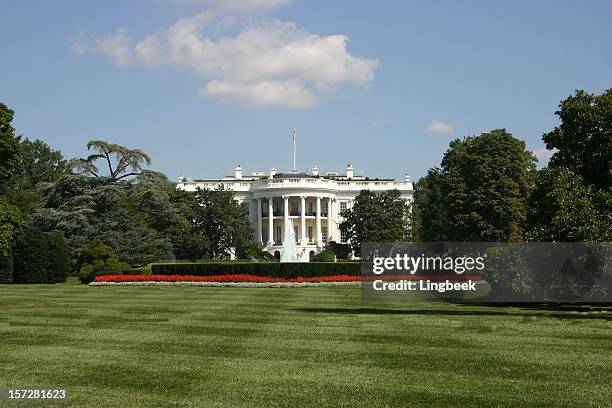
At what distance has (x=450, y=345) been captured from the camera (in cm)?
1588

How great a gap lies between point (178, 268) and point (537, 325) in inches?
1189

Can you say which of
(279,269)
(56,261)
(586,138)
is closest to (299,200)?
(56,261)

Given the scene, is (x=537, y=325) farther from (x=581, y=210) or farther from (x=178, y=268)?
(x=178, y=268)

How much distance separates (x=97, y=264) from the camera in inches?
1919

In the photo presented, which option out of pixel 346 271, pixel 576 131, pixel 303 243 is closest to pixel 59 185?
pixel 346 271

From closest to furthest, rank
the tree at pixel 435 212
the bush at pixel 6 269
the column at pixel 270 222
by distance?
1. the bush at pixel 6 269
2. the tree at pixel 435 212
3. the column at pixel 270 222

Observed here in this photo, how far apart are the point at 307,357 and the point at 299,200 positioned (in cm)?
9986

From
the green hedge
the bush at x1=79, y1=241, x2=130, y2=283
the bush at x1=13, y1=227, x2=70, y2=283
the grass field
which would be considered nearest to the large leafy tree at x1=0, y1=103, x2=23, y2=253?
the bush at x1=79, y1=241, x2=130, y2=283

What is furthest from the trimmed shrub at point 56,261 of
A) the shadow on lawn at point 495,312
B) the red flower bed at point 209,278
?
the shadow on lawn at point 495,312

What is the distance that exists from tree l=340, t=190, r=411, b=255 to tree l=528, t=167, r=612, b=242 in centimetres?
6099

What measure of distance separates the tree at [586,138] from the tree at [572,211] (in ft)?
3.55

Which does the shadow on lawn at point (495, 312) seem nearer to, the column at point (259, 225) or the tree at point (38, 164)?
the tree at point (38, 164)

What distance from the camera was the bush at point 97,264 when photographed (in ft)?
157

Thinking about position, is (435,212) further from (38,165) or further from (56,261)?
(38,165)
